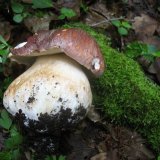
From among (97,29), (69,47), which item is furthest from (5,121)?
(97,29)

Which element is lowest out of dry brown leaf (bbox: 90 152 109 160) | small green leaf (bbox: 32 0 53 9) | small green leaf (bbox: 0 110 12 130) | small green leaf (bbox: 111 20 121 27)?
dry brown leaf (bbox: 90 152 109 160)

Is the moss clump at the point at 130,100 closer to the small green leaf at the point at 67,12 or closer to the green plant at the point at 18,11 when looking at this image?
the small green leaf at the point at 67,12

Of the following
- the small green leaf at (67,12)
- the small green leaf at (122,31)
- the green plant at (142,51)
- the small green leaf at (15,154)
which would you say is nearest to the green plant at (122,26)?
the small green leaf at (122,31)

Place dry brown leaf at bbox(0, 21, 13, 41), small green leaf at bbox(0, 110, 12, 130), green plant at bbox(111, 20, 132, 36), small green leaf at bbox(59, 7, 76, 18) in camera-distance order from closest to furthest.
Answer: small green leaf at bbox(0, 110, 12, 130) < dry brown leaf at bbox(0, 21, 13, 41) < small green leaf at bbox(59, 7, 76, 18) < green plant at bbox(111, 20, 132, 36)

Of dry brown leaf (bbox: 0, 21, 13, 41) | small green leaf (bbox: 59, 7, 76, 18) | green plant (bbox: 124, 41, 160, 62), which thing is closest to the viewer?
green plant (bbox: 124, 41, 160, 62)

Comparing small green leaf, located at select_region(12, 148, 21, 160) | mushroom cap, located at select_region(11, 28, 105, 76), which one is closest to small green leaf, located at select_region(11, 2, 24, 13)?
mushroom cap, located at select_region(11, 28, 105, 76)

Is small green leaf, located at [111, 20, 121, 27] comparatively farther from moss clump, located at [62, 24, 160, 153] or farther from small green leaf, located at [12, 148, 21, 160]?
small green leaf, located at [12, 148, 21, 160]

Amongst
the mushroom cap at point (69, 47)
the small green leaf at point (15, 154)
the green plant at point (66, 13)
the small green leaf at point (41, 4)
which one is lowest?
the small green leaf at point (15, 154)
